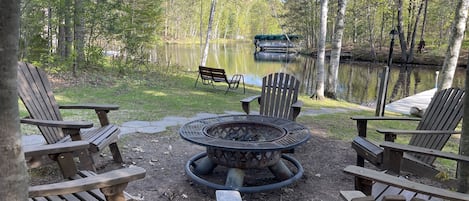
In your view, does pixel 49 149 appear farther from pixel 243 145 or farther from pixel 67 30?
pixel 67 30

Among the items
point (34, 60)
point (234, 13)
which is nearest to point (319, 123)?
point (34, 60)

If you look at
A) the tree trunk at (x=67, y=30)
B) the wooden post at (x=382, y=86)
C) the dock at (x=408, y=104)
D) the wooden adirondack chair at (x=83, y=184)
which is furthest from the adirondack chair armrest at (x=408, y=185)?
the tree trunk at (x=67, y=30)

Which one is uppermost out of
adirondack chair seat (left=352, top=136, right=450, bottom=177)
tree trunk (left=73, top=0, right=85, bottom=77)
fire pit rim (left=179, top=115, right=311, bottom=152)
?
tree trunk (left=73, top=0, right=85, bottom=77)

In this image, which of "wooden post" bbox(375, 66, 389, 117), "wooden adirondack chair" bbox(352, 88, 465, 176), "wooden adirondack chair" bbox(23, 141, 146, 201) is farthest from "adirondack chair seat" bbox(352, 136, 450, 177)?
"wooden post" bbox(375, 66, 389, 117)

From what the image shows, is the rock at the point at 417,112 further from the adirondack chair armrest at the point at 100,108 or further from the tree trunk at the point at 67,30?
the tree trunk at the point at 67,30

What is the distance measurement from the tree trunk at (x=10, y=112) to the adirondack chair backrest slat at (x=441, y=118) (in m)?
3.23

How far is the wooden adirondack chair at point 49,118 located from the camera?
8.80ft

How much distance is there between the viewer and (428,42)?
104ft

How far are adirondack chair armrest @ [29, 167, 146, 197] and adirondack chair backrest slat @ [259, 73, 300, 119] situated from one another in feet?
9.39

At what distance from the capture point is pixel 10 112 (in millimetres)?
1348

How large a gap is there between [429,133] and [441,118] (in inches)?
21.3

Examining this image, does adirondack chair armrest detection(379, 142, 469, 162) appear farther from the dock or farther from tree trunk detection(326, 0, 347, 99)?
tree trunk detection(326, 0, 347, 99)

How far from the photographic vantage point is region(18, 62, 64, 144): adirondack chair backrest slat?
9.59 feet

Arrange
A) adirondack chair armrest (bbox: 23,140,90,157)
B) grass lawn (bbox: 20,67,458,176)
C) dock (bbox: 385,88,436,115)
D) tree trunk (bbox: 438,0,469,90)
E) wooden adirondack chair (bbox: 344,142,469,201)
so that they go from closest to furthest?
1. wooden adirondack chair (bbox: 344,142,469,201)
2. adirondack chair armrest (bbox: 23,140,90,157)
3. grass lawn (bbox: 20,67,458,176)
4. tree trunk (bbox: 438,0,469,90)
5. dock (bbox: 385,88,436,115)
